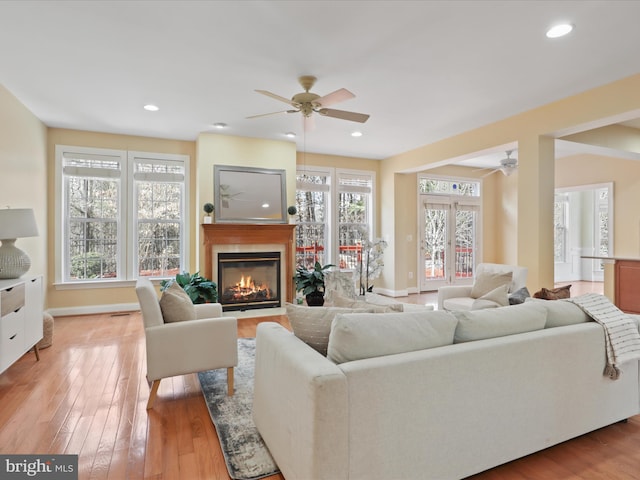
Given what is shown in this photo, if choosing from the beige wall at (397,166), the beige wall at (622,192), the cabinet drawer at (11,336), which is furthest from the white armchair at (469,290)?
the beige wall at (622,192)

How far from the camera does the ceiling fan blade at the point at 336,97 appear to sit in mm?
3052

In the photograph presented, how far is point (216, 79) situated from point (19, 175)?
8.60 ft

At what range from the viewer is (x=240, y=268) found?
5.57m

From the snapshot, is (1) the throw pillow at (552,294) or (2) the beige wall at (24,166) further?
(2) the beige wall at (24,166)

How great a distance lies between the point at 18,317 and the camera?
3053 millimetres

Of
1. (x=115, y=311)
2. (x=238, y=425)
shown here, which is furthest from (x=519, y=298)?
(x=115, y=311)

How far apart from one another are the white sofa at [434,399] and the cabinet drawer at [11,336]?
86.1 inches

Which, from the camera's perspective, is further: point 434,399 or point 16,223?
point 16,223

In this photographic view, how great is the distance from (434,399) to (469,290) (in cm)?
310

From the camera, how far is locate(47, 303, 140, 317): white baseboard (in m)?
5.21

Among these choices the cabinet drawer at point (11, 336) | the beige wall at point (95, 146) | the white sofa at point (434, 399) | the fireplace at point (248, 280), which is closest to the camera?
the white sofa at point (434, 399)

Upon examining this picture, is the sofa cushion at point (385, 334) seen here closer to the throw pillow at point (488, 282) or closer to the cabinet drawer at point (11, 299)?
the throw pillow at point (488, 282)

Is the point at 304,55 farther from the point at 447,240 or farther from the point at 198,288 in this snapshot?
the point at 447,240

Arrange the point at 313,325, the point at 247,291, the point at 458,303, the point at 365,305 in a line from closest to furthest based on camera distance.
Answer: the point at 313,325 → the point at 365,305 → the point at 458,303 → the point at 247,291
